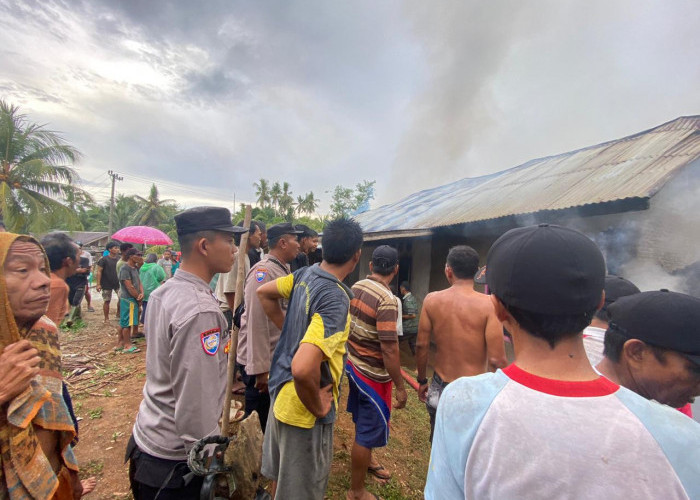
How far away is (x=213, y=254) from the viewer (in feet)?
6.23

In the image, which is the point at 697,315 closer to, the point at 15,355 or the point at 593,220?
the point at 15,355

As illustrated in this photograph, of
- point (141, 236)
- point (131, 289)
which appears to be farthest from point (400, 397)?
point (141, 236)

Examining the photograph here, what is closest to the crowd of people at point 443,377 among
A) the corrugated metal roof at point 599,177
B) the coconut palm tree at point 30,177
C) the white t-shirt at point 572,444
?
the white t-shirt at point 572,444

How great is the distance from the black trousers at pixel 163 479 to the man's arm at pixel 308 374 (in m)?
0.66

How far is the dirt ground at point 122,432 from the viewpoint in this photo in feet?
10.2

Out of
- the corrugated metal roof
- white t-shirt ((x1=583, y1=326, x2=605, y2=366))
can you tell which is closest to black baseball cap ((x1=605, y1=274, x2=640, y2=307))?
white t-shirt ((x1=583, y1=326, x2=605, y2=366))

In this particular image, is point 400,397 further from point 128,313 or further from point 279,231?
point 128,313

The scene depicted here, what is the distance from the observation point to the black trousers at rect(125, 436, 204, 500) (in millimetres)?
1626

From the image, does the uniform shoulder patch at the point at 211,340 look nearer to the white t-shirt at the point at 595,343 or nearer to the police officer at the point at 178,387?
the police officer at the point at 178,387

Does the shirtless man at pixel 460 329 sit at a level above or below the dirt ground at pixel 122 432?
above

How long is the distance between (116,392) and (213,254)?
4560mm

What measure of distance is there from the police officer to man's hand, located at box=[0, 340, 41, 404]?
1.71 feet

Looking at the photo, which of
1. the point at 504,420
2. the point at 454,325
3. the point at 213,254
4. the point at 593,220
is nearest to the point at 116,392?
the point at 213,254

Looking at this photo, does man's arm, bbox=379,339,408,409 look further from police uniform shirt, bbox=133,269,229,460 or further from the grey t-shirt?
the grey t-shirt
